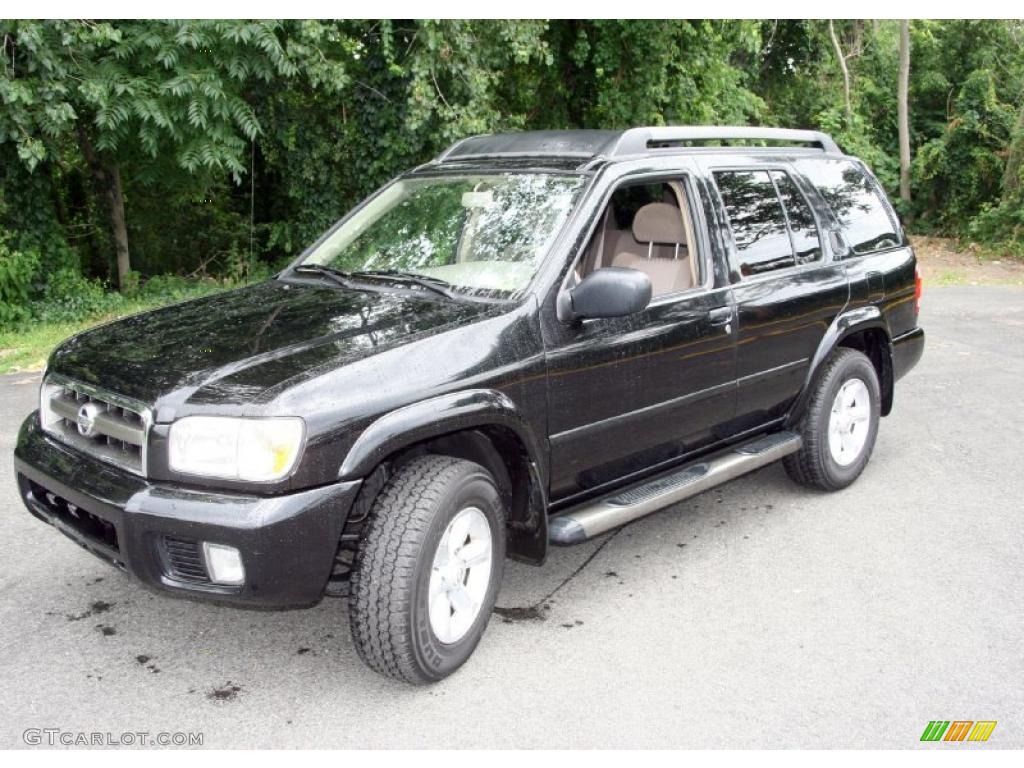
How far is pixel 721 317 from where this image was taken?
461 cm

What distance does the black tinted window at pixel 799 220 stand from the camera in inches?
205

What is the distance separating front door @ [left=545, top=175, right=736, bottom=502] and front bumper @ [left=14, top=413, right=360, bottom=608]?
3.45ft

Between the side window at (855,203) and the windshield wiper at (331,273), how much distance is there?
2.55 metres

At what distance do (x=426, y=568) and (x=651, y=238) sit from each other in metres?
2.38

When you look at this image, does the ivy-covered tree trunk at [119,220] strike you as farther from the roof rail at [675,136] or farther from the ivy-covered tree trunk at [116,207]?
the roof rail at [675,136]

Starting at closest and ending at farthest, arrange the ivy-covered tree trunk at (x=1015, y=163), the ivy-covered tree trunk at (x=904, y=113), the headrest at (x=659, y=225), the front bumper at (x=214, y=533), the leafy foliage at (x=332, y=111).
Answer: the front bumper at (x=214, y=533) < the headrest at (x=659, y=225) < the leafy foliage at (x=332, y=111) < the ivy-covered tree trunk at (x=1015, y=163) < the ivy-covered tree trunk at (x=904, y=113)

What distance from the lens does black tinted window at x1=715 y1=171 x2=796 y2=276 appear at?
482 centimetres

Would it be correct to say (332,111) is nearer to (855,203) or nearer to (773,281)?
(855,203)

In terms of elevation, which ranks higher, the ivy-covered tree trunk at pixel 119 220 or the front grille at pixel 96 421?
the front grille at pixel 96 421

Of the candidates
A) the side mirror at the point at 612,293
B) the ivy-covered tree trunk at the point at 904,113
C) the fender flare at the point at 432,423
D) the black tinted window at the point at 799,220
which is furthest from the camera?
the ivy-covered tree trunk at the point at 904,113

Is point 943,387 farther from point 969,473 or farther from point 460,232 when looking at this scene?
point 460,232

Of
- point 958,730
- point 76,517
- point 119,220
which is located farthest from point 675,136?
point 119,220

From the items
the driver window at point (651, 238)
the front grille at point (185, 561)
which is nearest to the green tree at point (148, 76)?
the driver window at point (651, 238)

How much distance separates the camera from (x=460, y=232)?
14.4ft
